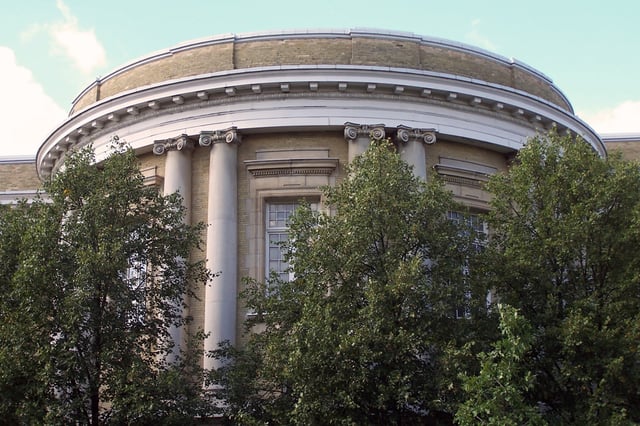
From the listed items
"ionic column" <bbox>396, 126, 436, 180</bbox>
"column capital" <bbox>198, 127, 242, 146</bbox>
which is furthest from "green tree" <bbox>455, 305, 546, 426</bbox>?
"column capital" <bbox>198, 127, 242, 146</bbox>

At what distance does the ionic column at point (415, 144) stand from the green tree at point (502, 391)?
10.2 meters

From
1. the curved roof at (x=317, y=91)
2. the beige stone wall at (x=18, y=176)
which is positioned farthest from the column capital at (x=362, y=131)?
the beige stone wall at (x=18, y=176)

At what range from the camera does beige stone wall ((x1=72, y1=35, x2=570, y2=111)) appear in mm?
27688

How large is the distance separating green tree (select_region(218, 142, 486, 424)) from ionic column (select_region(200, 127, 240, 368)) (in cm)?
321

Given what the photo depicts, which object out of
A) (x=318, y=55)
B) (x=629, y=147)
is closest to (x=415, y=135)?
(x=318, y=55)

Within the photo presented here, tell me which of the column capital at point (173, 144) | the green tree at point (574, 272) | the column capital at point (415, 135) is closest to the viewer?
the green tree at point (574, 272)

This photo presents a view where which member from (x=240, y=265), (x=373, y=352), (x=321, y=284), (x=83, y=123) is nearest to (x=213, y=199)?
(x=240, y=265)

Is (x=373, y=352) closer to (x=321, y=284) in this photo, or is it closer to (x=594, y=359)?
(x=321, y=284)

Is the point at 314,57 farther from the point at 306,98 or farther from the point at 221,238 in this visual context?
the point at 221,238

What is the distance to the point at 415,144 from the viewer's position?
27.0 metres

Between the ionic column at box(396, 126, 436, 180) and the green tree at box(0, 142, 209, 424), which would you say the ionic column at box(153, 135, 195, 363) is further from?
the ionic column at box(396, 126, 436, 180)

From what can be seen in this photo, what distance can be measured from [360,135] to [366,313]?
29.5 ft

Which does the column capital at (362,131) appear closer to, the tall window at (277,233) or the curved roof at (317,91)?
the curved roof at (317,91)

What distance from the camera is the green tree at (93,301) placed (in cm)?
1923
